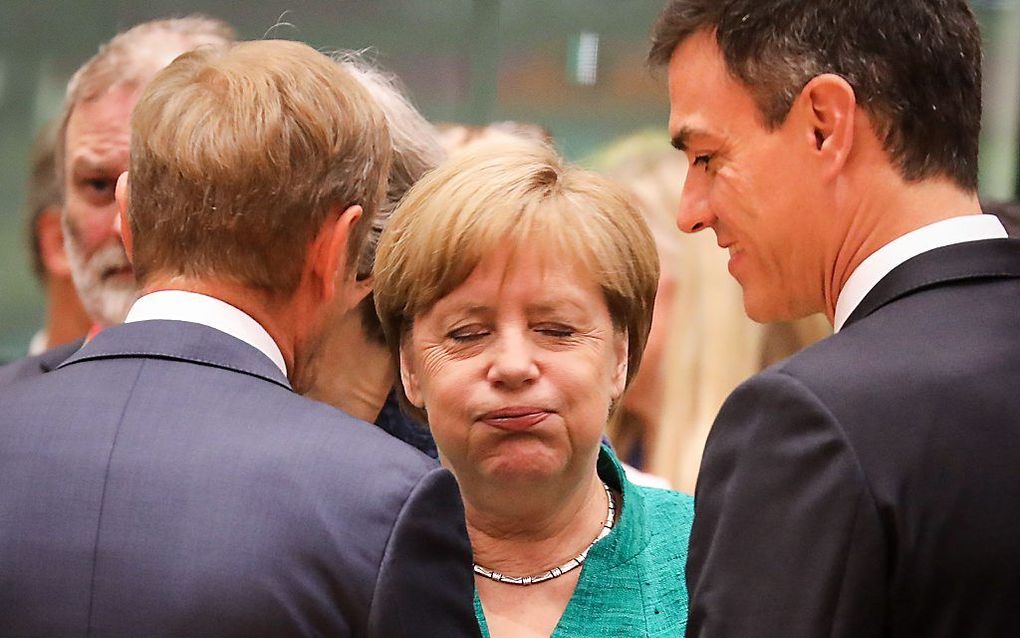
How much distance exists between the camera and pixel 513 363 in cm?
233

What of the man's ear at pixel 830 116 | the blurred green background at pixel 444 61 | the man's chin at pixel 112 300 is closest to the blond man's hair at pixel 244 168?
the man's ear at pixel 830 116

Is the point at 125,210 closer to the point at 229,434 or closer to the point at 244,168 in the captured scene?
the point at 244,168

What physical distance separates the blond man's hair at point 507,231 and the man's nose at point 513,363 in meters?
0.13

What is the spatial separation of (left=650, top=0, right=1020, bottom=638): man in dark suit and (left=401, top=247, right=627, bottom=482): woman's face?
11.0 inches

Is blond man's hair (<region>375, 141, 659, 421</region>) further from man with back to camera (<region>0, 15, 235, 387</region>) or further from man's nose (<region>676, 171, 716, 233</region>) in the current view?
man with back to camera (<region>0, 15, 235, 387</region>)

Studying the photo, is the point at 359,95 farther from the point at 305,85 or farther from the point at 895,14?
the point at 895,14

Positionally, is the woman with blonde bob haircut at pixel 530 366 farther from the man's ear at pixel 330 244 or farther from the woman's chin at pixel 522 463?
the man's ear at pixel 330 244

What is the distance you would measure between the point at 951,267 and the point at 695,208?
49cm

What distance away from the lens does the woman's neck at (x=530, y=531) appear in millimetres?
2408

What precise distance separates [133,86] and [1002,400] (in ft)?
8.15

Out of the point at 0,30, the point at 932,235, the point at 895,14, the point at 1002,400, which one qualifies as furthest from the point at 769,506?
the point at 0,30

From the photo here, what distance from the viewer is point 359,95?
6.64 feet

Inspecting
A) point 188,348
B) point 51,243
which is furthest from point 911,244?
point 51,243

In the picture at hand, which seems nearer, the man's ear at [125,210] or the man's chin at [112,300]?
the man's ear at [125,210]
